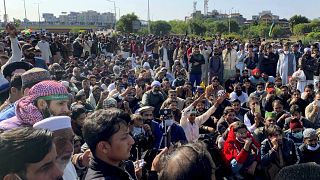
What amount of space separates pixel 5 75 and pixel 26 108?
1.50m

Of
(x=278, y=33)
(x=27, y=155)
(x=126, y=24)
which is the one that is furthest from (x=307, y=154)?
(x=126, y=24)

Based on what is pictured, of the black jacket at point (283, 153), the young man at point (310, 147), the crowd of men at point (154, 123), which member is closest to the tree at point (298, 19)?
the crowd of men at point (154, 123)

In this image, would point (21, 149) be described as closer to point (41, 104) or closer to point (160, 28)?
point (41, 104)

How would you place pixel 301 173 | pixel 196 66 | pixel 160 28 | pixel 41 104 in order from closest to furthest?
pixel 301 173 < pixel 41 104 < pixel 196 66 < pixel 160 28

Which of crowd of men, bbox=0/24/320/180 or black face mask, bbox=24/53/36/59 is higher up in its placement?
black face mask, bbox=24/53/36/59

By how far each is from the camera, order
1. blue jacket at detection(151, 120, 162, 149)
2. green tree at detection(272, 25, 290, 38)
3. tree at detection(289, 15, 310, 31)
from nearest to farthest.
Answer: blue jacket at detection(151, 120, 162, 149), green tree at detection(272, 25, 290, 38), tree at detection(289, 15, 310, 31)

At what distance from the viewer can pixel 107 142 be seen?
249 centimetres

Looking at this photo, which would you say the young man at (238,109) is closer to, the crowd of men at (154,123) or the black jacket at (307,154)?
the crowd of men at (154,123)

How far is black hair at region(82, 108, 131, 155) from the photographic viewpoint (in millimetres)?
2490

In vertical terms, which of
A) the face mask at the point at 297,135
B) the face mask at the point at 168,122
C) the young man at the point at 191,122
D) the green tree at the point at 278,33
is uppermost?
the green tree at the point at 278,33

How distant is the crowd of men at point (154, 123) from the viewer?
1929mm

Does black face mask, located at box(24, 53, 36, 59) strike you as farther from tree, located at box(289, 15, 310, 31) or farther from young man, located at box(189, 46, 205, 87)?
tree, located at box(289, 15, 310, 31)

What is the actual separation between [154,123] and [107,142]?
3681 millimetres

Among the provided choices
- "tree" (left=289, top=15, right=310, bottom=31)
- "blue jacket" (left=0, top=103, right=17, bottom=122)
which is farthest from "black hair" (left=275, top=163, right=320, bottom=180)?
"tree" (left=289, top=15, right=310, bottom=31)
